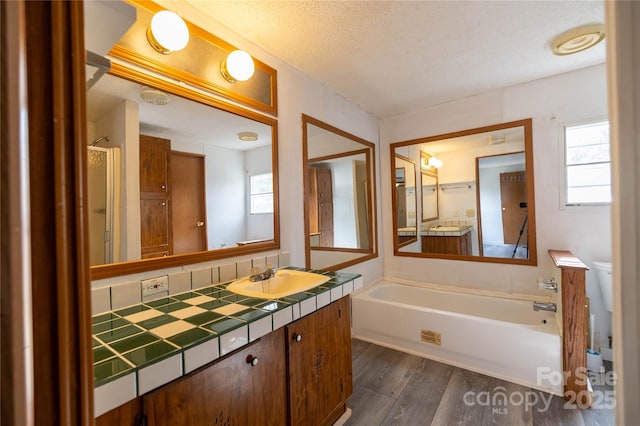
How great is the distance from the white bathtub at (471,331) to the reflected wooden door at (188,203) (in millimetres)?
1733

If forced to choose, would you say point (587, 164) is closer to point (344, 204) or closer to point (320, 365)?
point (344, 204)

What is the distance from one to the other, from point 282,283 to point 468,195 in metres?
2.32

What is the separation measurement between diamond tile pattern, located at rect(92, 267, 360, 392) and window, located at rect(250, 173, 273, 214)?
24.1 inches

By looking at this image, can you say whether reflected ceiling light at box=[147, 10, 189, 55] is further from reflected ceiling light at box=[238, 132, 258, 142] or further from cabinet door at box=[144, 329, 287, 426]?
cabinet door at box=[144, 329, 287, 426]

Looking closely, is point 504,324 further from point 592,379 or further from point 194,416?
point 194,416

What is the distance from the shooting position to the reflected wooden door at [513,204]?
257 centimetres

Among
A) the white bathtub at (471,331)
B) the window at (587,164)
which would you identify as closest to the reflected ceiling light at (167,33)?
the white bathtub at (471,331)

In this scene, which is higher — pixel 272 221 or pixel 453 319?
pixel 272 221

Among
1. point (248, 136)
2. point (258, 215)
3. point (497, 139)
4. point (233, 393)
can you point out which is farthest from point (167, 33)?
point (497, 139)

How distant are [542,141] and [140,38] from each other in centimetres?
306

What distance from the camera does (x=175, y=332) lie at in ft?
2.98

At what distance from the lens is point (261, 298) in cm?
125

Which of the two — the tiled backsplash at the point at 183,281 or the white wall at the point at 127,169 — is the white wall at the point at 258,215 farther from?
the white wall at the point at 127,169

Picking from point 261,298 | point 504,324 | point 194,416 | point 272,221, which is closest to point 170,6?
point 272,221
